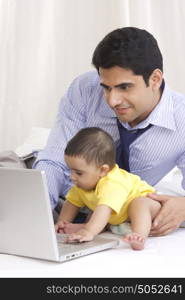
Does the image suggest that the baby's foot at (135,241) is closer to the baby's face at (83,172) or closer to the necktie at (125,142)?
the baby's face at (83,172)

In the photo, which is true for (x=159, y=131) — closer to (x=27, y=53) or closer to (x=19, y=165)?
(x=19, y=165)

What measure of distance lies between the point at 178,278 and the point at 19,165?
0.93 m

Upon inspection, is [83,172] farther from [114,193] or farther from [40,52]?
[40,52]

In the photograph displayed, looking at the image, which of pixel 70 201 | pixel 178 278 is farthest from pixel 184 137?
pixel 178 278

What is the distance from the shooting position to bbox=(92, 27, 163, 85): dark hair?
5.69 feet

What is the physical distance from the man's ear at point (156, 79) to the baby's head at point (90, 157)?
0.30 m

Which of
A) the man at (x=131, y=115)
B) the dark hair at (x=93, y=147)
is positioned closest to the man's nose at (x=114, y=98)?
the man at (x=131, y=115)

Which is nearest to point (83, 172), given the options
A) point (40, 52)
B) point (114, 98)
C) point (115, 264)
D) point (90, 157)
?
point (90, 157)

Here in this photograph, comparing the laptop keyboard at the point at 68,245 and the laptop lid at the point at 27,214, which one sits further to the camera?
the laptop keyboard at the point at 68,245

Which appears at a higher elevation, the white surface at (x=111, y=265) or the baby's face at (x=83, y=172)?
the baby's face at (x=83, y=172)

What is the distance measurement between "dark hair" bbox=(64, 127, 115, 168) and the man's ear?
0.97 feet

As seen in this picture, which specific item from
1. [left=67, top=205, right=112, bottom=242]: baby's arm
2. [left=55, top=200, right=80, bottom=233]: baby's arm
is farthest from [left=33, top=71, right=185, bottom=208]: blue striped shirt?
[left=67, top=205, right=112, bottom=242]: baby's arm

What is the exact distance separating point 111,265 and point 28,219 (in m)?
0.21

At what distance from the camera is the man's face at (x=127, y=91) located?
1744mm
